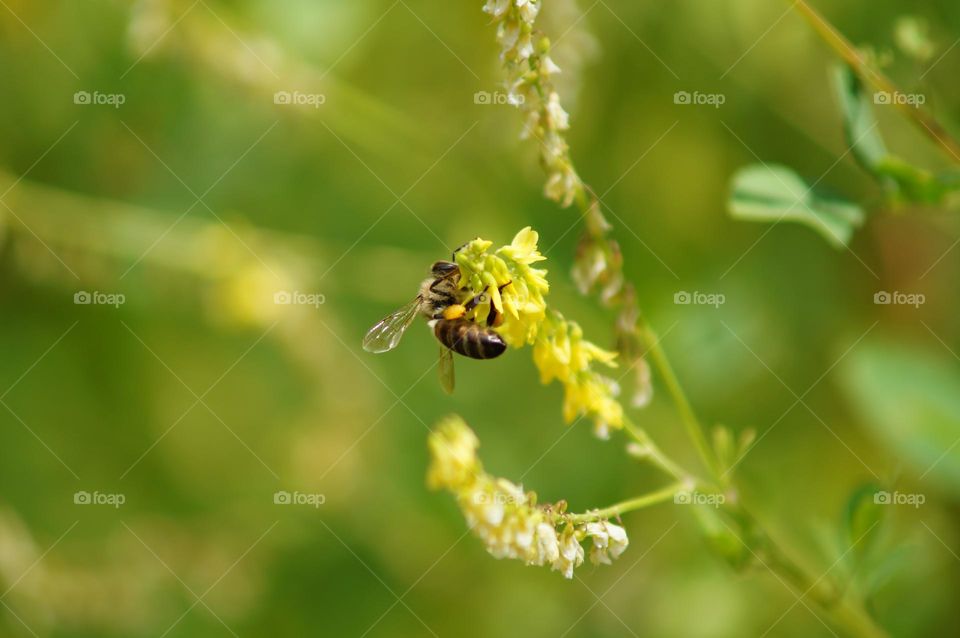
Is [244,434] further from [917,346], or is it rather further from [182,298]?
[917,346]

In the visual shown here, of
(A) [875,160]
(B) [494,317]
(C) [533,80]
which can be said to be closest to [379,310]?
(B) [494,317]

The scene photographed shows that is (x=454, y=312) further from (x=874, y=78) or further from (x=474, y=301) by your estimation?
(x=874, y=78)

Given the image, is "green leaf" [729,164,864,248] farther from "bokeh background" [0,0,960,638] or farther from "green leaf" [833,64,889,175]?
"bokeh background" [0,0,960,638]

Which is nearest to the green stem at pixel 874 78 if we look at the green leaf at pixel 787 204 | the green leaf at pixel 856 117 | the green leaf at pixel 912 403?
the green leaf at pixel 856 117

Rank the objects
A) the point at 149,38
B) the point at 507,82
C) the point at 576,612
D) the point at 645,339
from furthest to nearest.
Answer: the point at 576,612 → the point at 149,38 → the point at 645,339 → the point at 507,82

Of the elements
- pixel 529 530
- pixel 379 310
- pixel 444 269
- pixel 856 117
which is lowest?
pixel 529 530

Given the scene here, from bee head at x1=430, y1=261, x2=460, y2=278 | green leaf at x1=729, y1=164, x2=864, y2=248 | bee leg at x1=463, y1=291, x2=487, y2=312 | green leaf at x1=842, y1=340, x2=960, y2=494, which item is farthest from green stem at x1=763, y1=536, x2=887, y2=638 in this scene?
bee head at x1=430, y1=261, x2=460, y2=278

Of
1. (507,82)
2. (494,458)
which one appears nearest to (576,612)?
(494,458)

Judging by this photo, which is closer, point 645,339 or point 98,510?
point 645,339

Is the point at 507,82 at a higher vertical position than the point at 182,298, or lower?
lower
